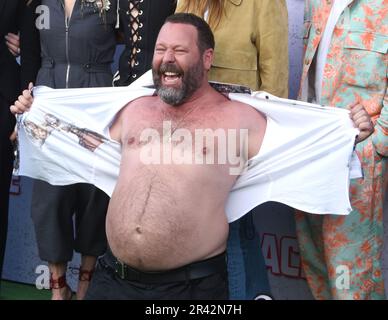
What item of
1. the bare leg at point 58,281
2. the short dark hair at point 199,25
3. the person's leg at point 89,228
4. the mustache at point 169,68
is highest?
the short dark hair at point 199,25

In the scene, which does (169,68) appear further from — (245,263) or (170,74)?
(245,263)

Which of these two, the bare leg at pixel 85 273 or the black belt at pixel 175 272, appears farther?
the bare leg at pixel 85 273

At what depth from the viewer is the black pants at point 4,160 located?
4.03 m

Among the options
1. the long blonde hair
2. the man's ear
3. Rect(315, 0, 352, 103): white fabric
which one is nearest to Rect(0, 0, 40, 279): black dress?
the long blonde hair

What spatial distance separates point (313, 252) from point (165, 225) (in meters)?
0.95

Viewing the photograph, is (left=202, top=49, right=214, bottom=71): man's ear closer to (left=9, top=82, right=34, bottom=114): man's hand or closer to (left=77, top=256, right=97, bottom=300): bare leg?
(left=9, top=82, right=34, bottom=114): man's hand

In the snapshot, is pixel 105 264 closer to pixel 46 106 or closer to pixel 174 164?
pixel 174 164

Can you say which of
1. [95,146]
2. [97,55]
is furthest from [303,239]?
[97,55]

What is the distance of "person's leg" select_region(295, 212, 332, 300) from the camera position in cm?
366

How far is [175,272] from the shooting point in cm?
314

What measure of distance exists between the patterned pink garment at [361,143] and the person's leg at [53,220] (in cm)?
133

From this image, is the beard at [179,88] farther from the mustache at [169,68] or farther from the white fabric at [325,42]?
the white fabric at [325,42]

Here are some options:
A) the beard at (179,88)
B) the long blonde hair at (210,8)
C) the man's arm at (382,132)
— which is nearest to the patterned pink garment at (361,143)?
the man's arm at (382,132)

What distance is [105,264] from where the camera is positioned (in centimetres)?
332
